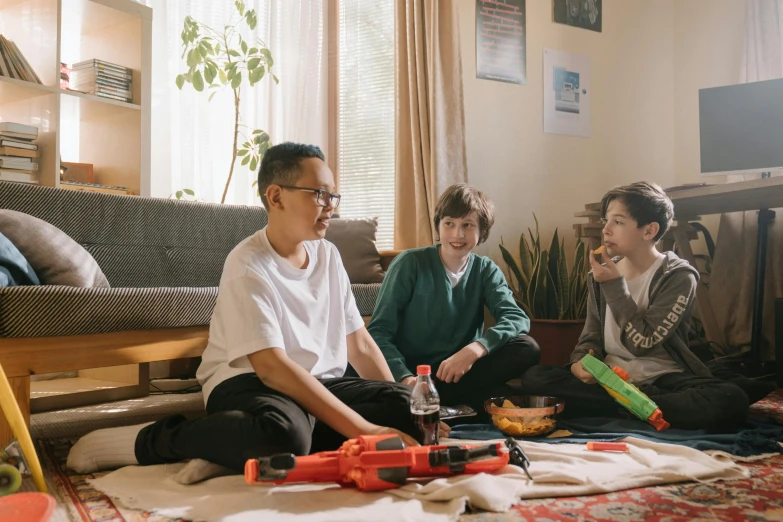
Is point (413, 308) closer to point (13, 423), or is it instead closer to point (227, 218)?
point (227, 218)

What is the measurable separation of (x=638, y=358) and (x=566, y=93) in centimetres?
212

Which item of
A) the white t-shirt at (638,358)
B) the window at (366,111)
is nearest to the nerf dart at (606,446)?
the white t-shirt at (638,358)

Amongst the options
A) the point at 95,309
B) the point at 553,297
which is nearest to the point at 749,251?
the point at 553,297

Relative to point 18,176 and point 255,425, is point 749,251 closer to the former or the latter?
point 255,425

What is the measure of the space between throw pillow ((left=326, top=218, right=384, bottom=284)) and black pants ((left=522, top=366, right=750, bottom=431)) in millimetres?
993

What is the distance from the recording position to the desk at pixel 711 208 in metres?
2.70

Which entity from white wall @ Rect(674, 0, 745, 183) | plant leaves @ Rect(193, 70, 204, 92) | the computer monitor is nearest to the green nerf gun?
the computer monitor

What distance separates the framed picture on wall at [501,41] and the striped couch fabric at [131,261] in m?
1.54

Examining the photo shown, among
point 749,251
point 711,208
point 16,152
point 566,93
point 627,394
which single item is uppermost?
point 566,93

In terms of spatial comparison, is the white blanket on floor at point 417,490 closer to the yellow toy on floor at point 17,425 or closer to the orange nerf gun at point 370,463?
the orange nerf gun at point 370,463

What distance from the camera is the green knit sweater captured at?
2.21 m

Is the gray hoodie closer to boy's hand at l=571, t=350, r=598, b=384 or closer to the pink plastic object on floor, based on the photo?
boy's hand at l=571, t=350, r=598, b=384

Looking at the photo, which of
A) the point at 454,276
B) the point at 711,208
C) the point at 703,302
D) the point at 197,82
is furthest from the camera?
the point at 197,82

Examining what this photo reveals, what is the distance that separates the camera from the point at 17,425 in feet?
4.09
